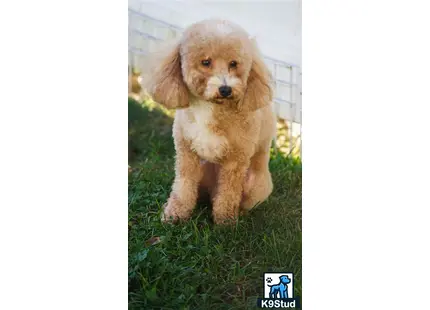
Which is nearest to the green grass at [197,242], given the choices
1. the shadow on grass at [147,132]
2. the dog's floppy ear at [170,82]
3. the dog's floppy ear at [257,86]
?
the shadow on grass at [147,132]

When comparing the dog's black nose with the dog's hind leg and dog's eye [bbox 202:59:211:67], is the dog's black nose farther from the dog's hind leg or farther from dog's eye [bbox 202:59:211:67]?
the dog's hind leg

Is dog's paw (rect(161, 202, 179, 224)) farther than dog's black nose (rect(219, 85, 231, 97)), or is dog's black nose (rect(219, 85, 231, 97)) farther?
dog's paw (rect(161, 202, 179, 224))

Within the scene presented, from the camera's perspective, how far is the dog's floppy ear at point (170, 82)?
201 centimetres

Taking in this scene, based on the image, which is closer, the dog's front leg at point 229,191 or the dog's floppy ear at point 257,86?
the dog's floppy ear at point 257,86

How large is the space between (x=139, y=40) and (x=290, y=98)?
1.94 ft

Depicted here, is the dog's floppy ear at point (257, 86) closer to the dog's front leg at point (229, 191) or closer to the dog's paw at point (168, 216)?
the dog's front leg at point (229, 191)

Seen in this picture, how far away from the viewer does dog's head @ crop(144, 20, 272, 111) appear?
6.37 ft

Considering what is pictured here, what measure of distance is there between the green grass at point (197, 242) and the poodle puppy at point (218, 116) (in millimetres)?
67

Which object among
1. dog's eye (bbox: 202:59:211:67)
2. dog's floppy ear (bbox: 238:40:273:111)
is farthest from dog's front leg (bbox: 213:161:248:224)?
dog's eye (bbox: 202:59:211:67)

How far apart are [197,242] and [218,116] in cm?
46

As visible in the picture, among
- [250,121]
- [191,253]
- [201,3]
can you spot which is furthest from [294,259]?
[201,3]

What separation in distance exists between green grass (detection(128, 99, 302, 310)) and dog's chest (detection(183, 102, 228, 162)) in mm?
174

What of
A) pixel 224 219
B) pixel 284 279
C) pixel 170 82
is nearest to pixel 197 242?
pixel 224 219

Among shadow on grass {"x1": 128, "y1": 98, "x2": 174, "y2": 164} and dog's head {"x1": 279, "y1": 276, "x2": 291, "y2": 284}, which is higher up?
shadow on grass {"x1": 128, "y1": 98, "x2": 174, "y2": 164}
